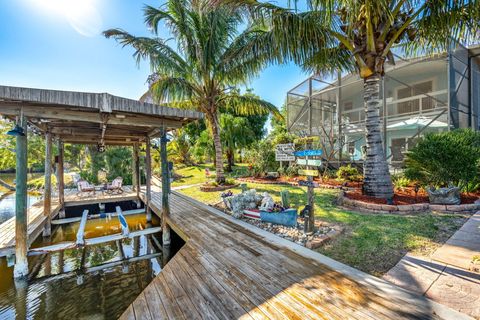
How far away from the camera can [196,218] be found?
5.88m

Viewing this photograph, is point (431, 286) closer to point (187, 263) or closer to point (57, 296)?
point (187, 263)

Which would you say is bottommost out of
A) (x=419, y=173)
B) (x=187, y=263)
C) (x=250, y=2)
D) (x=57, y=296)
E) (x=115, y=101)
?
(x=57, y=296)

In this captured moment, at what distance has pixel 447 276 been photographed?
2.76 meters

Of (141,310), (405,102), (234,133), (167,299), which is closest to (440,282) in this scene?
(167,299)

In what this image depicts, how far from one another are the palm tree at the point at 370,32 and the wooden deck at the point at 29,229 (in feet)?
22.9

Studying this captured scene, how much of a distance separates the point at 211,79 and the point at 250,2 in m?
4.31

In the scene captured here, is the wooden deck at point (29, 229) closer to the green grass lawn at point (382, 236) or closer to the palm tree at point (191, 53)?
the palm tree at point (191, 53)

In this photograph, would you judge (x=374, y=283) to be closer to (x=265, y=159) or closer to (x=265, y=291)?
(x=265, y=291)

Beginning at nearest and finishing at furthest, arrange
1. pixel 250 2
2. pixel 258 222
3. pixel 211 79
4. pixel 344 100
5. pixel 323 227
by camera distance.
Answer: pixel 323 227, pixel 258 222, pixel 250 2, pixel 211 79, pixel 344 100

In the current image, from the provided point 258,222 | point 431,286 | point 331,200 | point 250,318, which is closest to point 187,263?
point 250,318

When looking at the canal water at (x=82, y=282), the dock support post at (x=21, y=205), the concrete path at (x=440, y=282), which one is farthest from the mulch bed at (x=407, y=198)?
the dock support post at (x=21, y=205)

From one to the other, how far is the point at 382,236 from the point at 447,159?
3.80 metres

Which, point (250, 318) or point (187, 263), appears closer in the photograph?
point (250, 318)

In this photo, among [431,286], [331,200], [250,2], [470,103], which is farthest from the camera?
[470,103]
